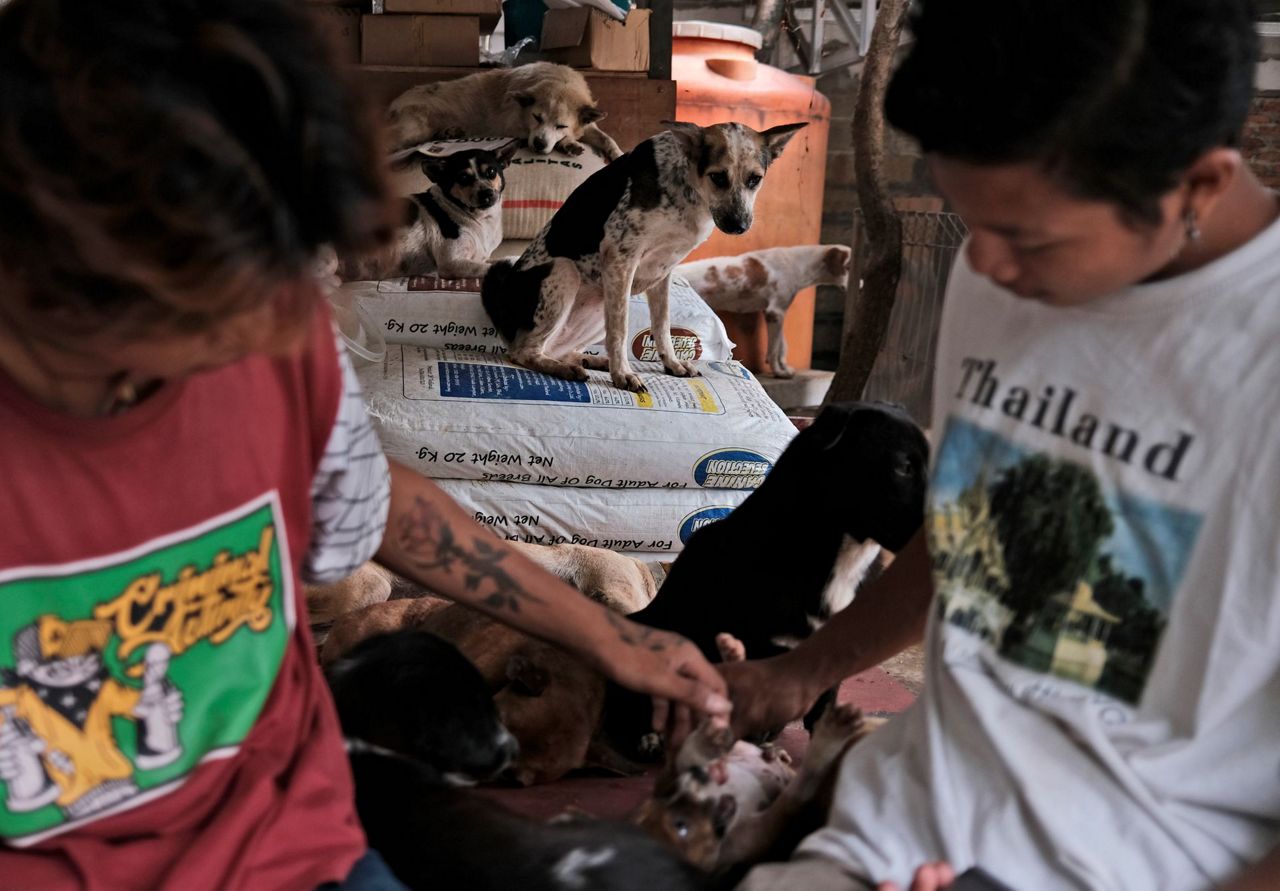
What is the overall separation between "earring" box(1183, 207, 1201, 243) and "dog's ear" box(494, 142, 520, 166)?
4316mm

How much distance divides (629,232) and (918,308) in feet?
8.83

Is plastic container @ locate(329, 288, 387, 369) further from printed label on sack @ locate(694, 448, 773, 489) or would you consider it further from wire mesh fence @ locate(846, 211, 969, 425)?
wire mesh fence @ locate(846, 211, 969, 425)

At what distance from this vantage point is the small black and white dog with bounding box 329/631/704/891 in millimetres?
1156

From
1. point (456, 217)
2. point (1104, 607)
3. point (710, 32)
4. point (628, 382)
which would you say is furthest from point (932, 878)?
point (710, 32)

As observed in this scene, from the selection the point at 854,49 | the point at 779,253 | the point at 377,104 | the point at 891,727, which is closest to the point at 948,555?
the point at 891,727

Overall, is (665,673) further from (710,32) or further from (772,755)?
(710,32)

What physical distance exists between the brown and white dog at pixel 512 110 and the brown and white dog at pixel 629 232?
97 centimetres

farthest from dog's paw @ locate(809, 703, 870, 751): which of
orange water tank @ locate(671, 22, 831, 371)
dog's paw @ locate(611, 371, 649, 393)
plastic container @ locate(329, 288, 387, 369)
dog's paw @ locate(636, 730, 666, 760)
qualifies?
orange water tank @ locate(671, 22, 831, 371)

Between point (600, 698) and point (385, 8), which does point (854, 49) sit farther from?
point (600, 698)

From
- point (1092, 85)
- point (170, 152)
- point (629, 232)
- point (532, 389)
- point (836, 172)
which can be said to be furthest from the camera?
point (836, 172)

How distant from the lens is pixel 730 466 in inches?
132

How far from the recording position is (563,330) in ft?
14.0

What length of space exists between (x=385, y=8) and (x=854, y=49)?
4062 mm

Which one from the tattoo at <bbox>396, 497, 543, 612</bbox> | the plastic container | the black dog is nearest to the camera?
the tattoo at <bbox>396, 497, 543, 612</bbox>
